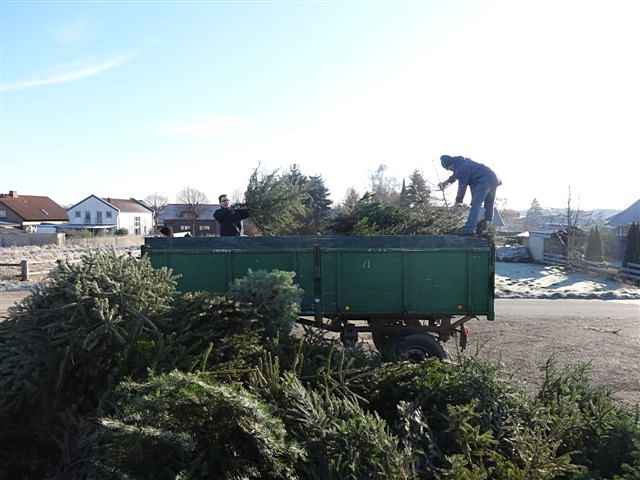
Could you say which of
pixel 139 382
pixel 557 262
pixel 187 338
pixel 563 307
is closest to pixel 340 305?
pixel 187 338

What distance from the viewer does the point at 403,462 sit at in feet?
10.8

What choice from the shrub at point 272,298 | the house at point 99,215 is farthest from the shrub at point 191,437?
the house at point 99,215

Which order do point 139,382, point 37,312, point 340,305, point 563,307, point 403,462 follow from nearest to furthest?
point 403,462, point 139,382, point 37,312, point 340,305, point 563,307

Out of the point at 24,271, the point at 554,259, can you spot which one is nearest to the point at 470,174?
the point at 24,271

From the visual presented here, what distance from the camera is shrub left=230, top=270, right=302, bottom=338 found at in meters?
5.11

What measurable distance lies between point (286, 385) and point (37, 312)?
2.17 metres

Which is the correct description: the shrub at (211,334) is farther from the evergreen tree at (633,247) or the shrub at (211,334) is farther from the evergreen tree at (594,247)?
the evergreen tree at (594,247)

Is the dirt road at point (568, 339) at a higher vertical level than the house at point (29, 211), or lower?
lower

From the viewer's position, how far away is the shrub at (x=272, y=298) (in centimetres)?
511

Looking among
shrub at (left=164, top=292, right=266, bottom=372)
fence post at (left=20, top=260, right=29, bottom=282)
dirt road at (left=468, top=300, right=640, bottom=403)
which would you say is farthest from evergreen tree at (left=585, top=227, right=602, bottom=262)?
shrub at (left=164, top=292, right=266, bottom=372)

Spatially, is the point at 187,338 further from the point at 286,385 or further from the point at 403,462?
the point at 403,462

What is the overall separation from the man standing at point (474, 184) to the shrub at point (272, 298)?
4.29 m

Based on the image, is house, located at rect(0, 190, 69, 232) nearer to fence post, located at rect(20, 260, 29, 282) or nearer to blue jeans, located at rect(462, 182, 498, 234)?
fence post, located at rect(20, 260, 29, 282)

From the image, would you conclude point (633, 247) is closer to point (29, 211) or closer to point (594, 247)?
point (594, 247)
